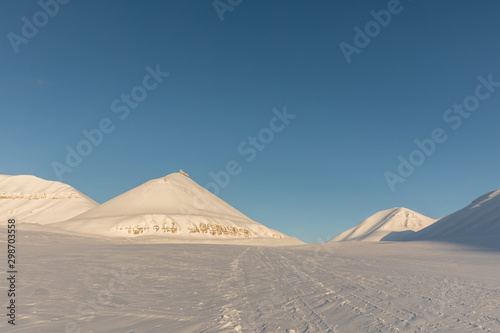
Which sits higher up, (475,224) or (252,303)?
(252,303)

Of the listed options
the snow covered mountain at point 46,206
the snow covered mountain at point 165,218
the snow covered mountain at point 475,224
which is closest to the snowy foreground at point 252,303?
the snow covered mountain at point 475,224

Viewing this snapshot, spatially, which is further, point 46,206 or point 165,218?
point 46,206

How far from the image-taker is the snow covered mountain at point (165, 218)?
3442 inches

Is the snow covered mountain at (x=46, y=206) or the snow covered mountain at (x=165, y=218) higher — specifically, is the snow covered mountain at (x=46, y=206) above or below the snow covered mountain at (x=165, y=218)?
above

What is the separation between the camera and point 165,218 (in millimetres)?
94000

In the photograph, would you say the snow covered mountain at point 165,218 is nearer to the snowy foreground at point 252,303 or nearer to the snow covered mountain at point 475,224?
the snow covered mountain at point 475,224

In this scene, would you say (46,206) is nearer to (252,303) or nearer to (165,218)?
(165,218)

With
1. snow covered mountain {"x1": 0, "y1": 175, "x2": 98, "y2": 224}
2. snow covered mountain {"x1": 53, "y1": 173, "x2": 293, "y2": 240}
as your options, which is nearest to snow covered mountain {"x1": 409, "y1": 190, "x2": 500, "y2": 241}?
snow covered mountain {"x1": 53, "y1": 173, "x2": 293, "y2": 240}

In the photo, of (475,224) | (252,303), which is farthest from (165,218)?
(252,303)

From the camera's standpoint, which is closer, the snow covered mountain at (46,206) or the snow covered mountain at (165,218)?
the snow covered mountain at (165,218)

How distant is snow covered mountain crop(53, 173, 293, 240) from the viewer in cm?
8744

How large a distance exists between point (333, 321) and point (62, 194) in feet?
730

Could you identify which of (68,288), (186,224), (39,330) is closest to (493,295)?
(39,330)

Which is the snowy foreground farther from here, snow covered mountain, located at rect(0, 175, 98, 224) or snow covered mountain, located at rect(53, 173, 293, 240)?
snow covered mountain, located at rect(0, 175, 98, 224)
